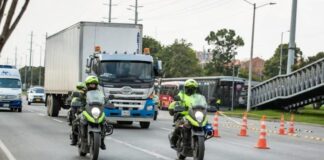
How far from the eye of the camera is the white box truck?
2438 centimetres

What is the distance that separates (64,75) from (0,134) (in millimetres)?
10070

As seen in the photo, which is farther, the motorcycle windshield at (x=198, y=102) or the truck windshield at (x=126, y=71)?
the truck windshield at (x=126, y=71)

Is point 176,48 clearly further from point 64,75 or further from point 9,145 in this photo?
point 9,145

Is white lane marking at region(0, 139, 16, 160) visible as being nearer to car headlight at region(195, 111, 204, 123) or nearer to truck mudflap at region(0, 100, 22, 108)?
car headlight at region(195, 111, 204, 123)

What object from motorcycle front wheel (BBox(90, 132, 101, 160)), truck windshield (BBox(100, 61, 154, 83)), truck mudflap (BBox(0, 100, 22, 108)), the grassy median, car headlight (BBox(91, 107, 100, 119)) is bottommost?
the grassy median

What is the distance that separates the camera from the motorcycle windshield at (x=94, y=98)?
13279 mm

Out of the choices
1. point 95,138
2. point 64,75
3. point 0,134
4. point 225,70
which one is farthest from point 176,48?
point 95,138

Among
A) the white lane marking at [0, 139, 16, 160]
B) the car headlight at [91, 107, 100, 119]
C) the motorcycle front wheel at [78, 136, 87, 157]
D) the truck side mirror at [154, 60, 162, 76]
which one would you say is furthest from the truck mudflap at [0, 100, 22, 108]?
the car headlight at [91, 107, 100, 119]

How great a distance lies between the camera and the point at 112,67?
24641mm

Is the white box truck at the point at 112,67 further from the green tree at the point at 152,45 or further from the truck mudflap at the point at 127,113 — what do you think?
the green tree at the point at 152,45

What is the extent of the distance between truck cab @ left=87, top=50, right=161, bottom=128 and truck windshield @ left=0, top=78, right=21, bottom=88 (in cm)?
1351

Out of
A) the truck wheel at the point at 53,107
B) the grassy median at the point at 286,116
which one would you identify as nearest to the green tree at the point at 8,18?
the truck wheel at the point at 53,107

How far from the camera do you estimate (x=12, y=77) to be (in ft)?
124

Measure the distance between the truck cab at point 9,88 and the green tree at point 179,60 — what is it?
69.5 metres
